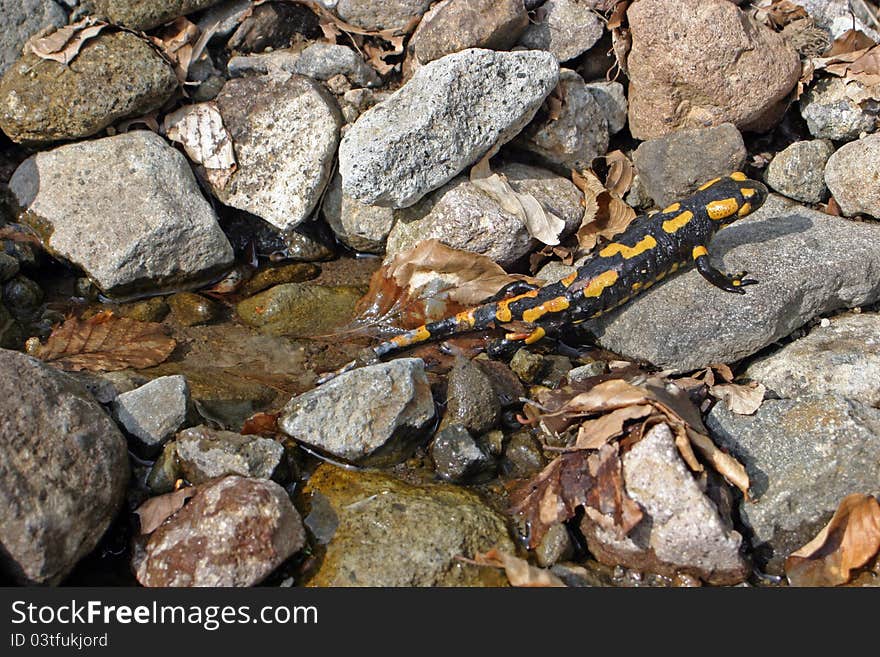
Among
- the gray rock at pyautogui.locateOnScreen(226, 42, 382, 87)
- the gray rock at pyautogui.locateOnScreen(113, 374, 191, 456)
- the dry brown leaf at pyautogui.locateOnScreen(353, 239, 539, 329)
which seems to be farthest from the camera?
the gray rock at pyautogui.locateOnScreen(226, 42, 382, 87)

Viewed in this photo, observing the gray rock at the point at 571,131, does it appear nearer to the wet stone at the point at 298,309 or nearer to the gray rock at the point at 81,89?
the wet stone at the point at 298,309

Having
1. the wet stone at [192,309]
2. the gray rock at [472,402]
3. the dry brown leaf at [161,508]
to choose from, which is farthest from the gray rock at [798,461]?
the wet stone at [192,309]

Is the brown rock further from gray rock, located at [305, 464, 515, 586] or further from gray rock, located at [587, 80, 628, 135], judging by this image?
gray rock, located at [305, 464, 515, 586]

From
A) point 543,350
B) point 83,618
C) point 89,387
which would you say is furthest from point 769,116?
point 83,618

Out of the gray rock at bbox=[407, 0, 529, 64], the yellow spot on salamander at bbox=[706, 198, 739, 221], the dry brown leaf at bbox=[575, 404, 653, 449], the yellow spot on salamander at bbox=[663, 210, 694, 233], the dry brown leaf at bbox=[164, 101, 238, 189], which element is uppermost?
the gray rock at bbox=[407, 0, 529, 64]

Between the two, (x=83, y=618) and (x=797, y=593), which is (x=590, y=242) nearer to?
(x=797, y=593)

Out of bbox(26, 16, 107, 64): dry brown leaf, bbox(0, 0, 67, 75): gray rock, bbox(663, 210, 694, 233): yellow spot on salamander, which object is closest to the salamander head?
bbox(663, 210, 694, 233): yellow spot on salamander

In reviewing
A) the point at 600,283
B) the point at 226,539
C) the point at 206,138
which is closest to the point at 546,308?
the point at 600,283

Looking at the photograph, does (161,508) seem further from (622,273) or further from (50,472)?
(622,273)
